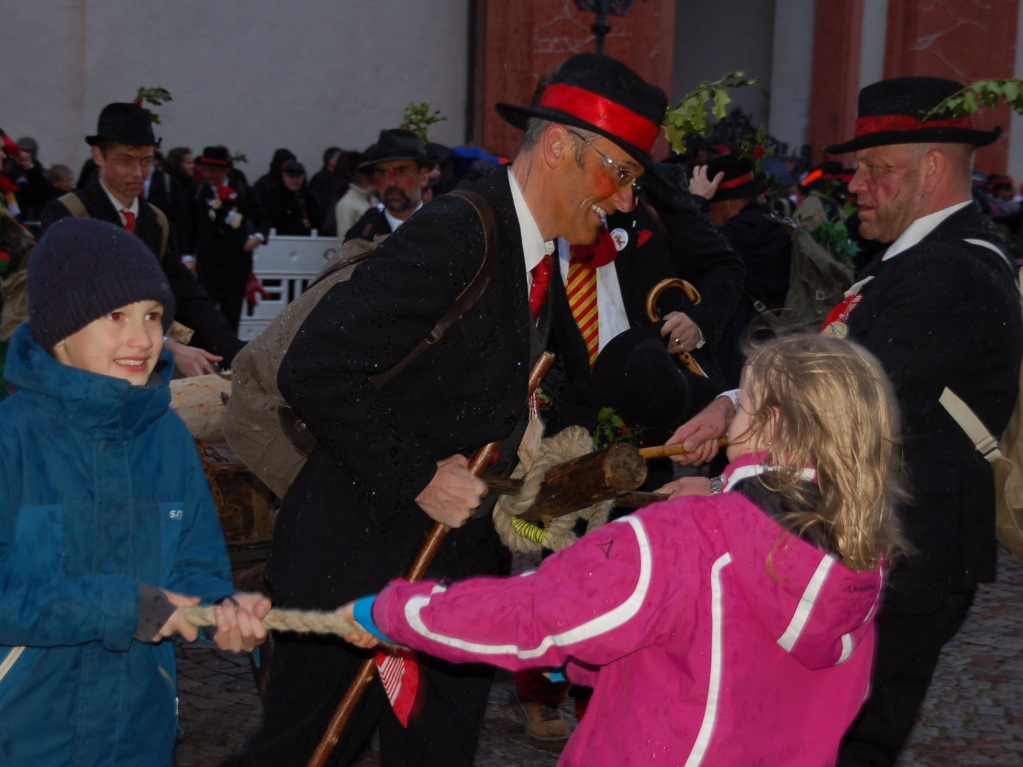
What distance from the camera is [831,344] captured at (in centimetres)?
229

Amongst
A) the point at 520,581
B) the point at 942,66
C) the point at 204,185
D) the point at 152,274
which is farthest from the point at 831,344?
the point at 942,66

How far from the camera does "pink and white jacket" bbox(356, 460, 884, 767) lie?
212 cm

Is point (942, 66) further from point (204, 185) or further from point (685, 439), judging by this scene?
point (685, 439)

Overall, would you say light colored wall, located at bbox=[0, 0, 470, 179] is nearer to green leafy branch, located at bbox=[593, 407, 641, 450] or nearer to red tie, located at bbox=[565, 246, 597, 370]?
red tie, located at bbox=[565, 246, 597, 370]

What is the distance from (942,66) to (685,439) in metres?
19.4

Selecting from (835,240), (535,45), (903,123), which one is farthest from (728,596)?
(535,45)

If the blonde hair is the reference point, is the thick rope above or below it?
below

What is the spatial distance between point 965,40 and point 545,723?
62.8 feet

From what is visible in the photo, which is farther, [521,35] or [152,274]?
[521,35]

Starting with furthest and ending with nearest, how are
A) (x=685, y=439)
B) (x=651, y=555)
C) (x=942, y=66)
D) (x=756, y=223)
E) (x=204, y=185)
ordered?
(x=942, y=66) → (x=204, y=185) → (x=756, y=223) → (x=685, y=439) → (x=651, y=555)

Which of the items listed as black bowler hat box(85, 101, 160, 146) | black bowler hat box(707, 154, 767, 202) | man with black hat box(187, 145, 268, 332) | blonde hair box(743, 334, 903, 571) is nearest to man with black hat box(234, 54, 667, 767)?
blonde hair box(743, 334, 903, 571)

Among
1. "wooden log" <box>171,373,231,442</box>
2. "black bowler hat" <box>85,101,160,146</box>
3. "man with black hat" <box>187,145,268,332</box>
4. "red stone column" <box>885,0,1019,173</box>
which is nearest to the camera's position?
"wooden log" <box>171,373,231,442</box>

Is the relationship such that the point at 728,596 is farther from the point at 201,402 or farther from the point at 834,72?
the point at 834,72

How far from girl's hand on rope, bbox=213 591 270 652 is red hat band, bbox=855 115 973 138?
2301mm
